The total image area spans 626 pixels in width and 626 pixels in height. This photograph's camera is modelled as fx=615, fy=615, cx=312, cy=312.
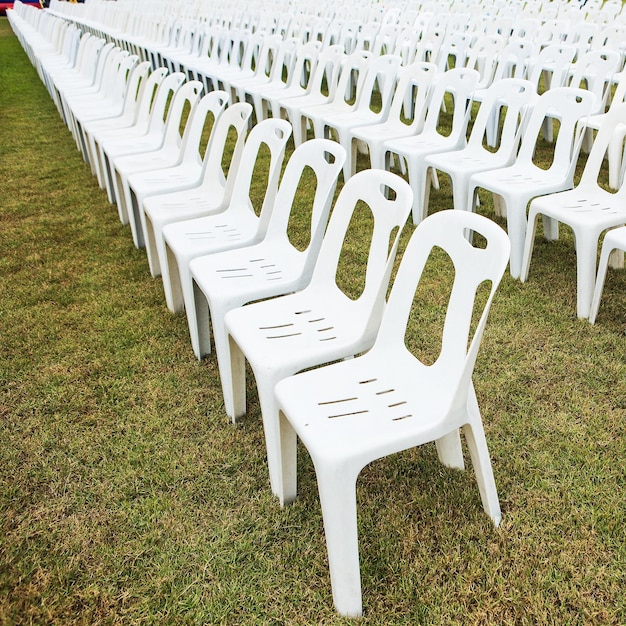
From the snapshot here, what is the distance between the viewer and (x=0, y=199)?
225 inches

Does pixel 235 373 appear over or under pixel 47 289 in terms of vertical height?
over

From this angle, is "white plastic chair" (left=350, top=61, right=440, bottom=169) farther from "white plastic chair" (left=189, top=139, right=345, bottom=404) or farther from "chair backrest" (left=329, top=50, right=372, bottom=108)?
"white plastic chair" (left=189, top=139, right=345, bottom=404)

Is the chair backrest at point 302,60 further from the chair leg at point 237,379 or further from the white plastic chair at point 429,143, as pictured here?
the chair leg at point 237,379

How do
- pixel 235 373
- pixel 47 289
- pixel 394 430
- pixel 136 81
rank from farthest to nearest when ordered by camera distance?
pixel 136 81 → pixel 47 289 → pixel 235 373 → pixel 394 430

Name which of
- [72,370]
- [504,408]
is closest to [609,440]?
[504,408]

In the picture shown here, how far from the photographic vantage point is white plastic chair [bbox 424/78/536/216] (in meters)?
3.77

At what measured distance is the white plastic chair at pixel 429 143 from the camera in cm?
421

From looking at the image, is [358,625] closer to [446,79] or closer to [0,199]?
[446,79]

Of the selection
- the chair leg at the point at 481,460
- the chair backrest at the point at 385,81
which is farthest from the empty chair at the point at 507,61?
the chair leg at the point at 481,460

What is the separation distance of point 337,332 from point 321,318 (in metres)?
0.13

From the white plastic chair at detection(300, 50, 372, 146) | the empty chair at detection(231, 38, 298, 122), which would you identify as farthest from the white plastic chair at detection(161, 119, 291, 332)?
the empty chair at detection(231, 38, 298, 122)

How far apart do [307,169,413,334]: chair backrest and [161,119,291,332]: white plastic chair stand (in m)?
0.62

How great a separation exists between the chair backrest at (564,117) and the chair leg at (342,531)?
2.55m

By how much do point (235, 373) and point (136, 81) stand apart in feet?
13.0
